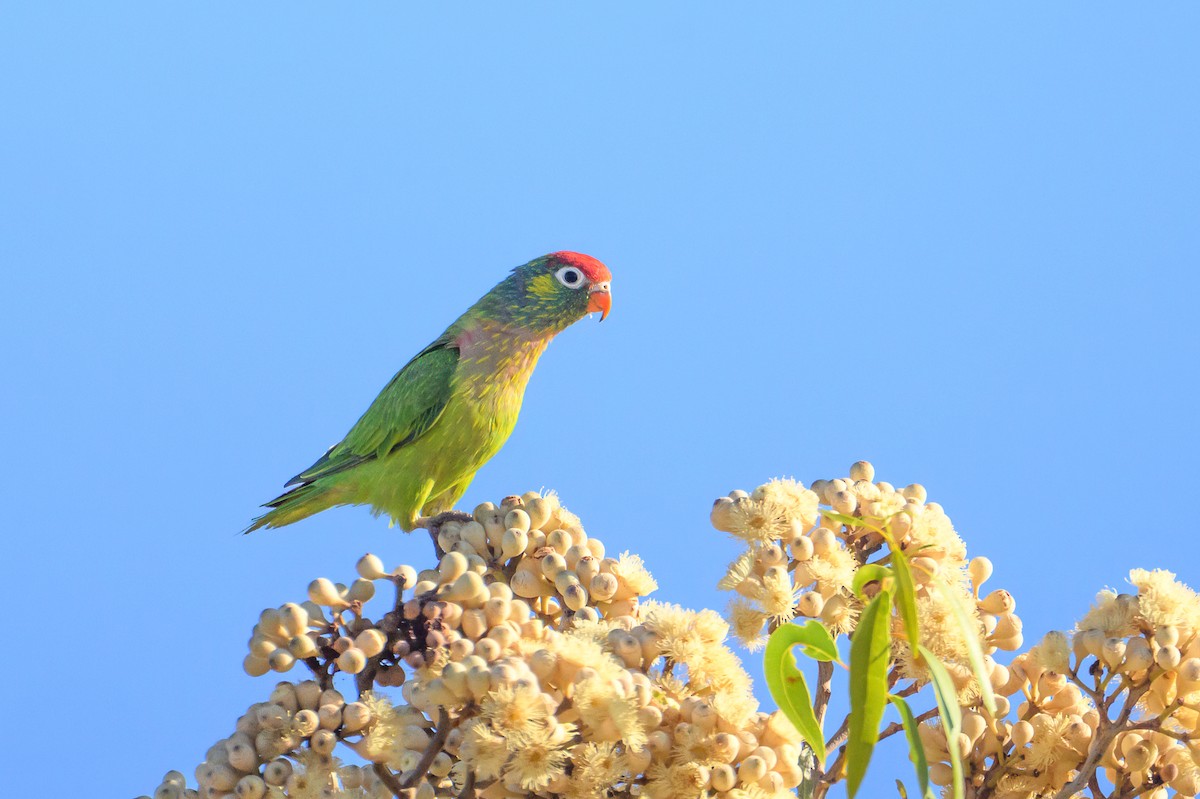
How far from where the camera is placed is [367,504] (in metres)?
5.15

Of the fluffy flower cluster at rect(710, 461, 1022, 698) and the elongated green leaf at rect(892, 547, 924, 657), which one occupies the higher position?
the fluffy flower cluster at rect(710, 461, 1022, 698)

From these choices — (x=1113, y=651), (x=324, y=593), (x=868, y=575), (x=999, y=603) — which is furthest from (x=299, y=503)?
(x=868, y=575)

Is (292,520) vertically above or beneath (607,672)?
above

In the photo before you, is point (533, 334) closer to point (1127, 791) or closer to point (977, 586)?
point (977, 586)

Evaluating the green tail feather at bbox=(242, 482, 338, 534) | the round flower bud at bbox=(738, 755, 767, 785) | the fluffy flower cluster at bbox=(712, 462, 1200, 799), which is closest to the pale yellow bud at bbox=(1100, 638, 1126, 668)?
the fluffy flower cluster at bbox=(712, 462, 1200, 799)

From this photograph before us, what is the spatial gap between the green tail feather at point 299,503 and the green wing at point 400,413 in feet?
0.17

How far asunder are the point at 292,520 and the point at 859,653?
436 centimetres

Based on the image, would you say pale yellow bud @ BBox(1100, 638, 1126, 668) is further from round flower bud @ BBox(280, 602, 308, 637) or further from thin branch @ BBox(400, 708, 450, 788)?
round flower bud @ BBox(280, 602, 308, 637)

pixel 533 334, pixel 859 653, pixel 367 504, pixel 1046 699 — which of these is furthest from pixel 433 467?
pixel 859 653

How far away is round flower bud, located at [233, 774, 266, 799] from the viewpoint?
1.95m

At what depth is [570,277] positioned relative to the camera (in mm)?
5195

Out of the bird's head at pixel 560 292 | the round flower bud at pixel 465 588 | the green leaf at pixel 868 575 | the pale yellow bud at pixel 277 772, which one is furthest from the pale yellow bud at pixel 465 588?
the bird's head at pixel 560 292

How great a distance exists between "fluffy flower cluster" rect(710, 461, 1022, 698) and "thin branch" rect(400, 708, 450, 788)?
67 cm

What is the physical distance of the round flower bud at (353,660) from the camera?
1.97 meters
